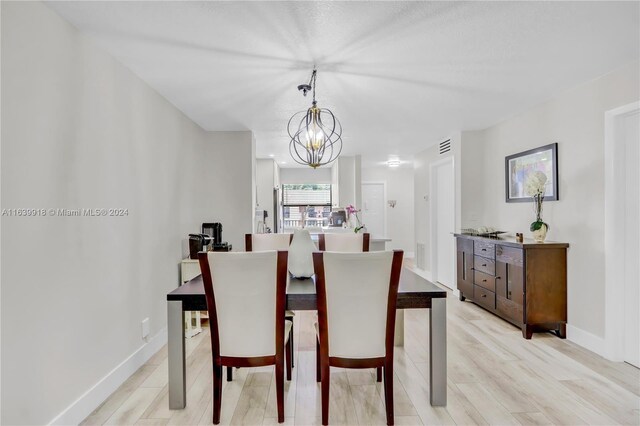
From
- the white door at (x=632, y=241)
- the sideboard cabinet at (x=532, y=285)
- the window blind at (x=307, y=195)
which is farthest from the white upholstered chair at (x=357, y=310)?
the window blind at (x=307, y=195)

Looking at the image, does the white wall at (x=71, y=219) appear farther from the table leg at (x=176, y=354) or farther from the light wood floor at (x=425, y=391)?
the table leg at (x=176, y=354)

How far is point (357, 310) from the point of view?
1928 mm

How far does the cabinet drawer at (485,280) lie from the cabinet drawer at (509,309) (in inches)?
6.1

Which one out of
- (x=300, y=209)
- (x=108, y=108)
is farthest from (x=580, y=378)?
(x=300, y=209)

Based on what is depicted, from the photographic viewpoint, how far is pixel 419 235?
6.61m

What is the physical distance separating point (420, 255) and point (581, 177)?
3.64 m

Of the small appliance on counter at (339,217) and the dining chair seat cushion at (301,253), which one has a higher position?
the small appliance on counter at (339,217)

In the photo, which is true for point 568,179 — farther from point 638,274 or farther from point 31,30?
point 31,30

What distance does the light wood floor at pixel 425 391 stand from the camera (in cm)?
205

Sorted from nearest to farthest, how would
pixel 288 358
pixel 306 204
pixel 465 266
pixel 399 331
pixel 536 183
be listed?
pixel 288 358, pixel 399 331, pixel 536 183, pixel 465 266, pixel 306 204

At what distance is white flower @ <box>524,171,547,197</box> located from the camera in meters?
3.45

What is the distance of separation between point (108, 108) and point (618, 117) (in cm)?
392

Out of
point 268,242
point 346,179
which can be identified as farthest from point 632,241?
point 346,179

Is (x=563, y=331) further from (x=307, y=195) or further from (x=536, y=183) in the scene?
(x=307, y=195)
